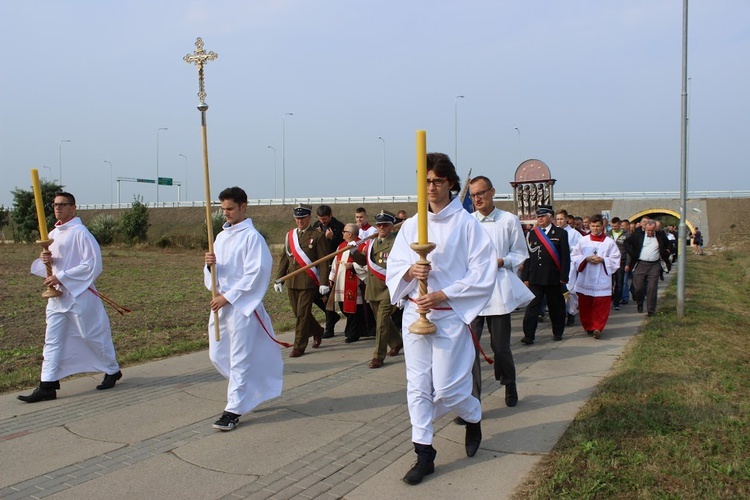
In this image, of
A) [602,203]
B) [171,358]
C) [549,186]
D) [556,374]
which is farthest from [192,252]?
[602,203]

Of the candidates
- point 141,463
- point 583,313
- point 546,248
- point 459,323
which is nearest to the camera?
point 459,323

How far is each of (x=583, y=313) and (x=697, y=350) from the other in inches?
86.7

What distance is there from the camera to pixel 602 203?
59.1 meters

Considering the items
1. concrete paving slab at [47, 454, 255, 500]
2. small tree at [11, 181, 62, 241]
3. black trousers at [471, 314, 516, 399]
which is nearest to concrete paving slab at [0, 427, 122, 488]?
concrete paving slab at [47, 454, 255, 500]

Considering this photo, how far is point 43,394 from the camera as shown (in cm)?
586

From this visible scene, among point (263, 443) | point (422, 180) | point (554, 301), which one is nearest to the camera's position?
point (422, 180)

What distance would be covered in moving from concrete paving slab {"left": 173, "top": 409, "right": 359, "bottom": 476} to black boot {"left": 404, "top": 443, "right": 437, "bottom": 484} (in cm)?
93

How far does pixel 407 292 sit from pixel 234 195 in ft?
6.85

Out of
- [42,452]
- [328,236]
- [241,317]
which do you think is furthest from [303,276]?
[42,452]

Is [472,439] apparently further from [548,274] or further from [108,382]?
[548,274]

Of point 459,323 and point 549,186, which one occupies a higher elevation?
point 549,186

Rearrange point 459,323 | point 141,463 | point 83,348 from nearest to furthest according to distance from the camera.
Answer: point 459,323
point 141,463
point 83,348

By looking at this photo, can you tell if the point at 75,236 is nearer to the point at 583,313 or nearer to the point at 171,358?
the point at 171,358

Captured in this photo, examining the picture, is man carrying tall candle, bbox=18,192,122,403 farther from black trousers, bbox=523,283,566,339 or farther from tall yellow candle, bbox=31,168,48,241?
black trousers, bbox=523,283,566,339
